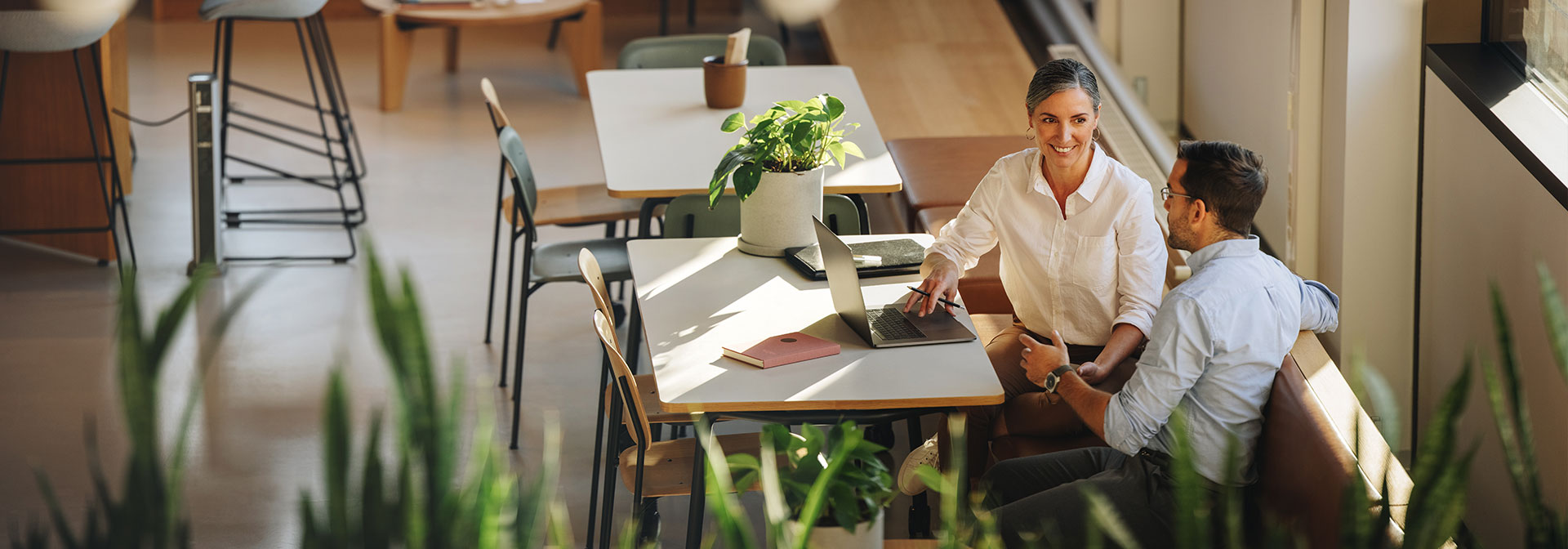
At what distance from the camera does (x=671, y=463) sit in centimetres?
304

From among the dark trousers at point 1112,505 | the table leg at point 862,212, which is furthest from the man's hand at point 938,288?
the table leg at point 862,212

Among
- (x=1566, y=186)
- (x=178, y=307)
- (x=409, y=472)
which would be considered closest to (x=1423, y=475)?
(x=409, y=472)

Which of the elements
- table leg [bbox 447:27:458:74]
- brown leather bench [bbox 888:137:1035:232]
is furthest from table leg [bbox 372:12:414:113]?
brown leather bench [bbox 888:137:1035:232]

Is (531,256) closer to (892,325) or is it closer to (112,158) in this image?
(892,325)

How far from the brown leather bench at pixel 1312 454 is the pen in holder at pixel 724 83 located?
95.0 inches

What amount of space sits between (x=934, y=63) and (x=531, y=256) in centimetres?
314

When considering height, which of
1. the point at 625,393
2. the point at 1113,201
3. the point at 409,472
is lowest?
the point at 625,393

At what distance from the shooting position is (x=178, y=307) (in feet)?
3.14

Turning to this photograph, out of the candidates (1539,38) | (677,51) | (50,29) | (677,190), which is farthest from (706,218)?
(50,29)

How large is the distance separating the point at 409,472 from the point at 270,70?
26.5ft

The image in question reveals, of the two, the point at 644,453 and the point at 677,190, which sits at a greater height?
the point at 677,190

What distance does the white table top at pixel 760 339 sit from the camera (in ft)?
8.63

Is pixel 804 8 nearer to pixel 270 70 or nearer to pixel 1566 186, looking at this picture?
pixel 270 70

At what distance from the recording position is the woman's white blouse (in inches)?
122
